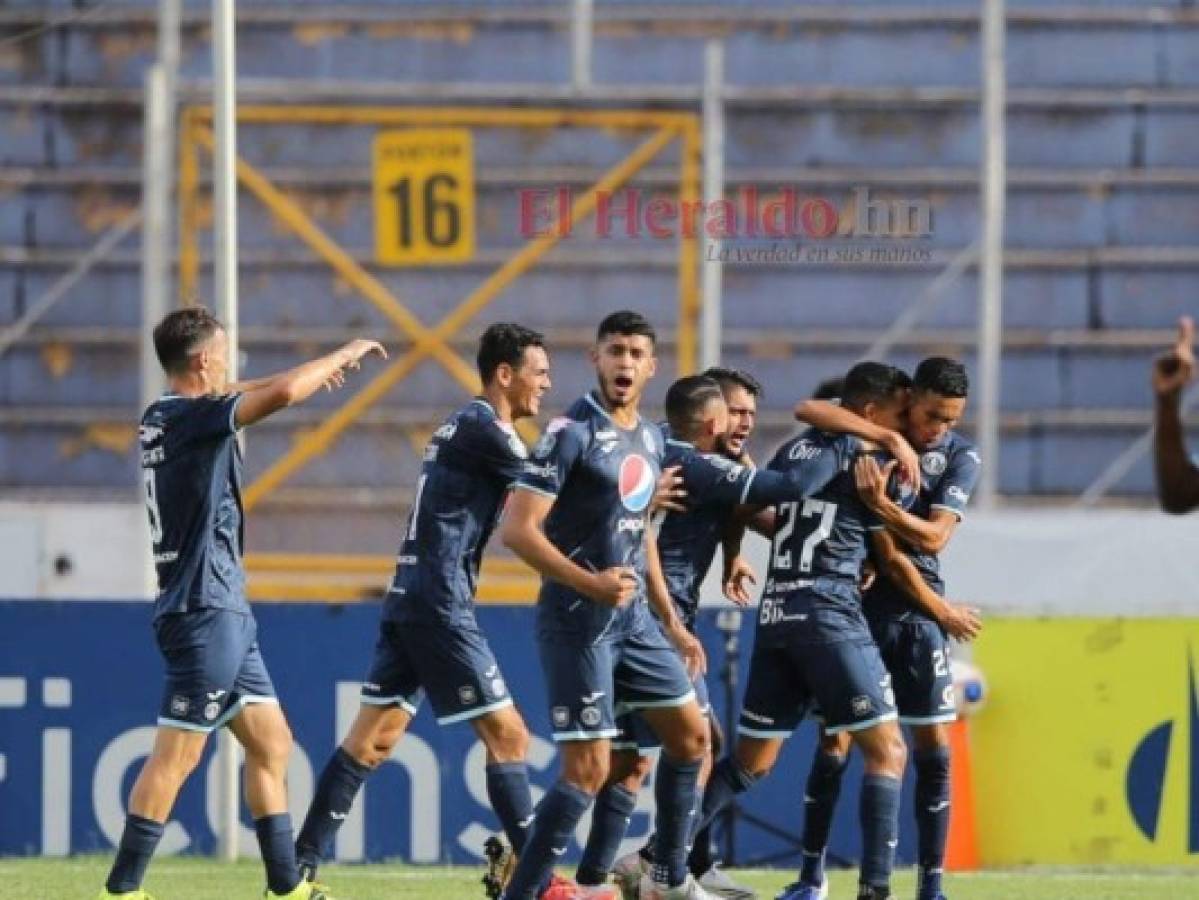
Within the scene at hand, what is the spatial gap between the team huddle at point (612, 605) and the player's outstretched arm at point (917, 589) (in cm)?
1

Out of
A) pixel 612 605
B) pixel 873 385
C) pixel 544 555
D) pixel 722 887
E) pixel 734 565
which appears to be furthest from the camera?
pixel 722 887

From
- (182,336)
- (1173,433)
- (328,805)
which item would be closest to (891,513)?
(328,805)

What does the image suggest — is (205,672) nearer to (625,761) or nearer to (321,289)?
(625,761)

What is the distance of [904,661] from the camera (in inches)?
499

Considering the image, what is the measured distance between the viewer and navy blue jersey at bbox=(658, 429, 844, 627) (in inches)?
470

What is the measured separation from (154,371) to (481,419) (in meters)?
7.42

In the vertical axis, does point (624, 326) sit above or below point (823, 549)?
above

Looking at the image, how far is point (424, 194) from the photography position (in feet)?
66.7

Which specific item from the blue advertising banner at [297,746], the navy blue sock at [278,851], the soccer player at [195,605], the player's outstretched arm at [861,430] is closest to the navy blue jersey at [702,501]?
the player's outstretched arm at [861,430]

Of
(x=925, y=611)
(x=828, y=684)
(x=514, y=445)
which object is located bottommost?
(x=828, y=684)

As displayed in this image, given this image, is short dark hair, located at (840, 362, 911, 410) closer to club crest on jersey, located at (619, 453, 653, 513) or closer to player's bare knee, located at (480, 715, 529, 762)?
club crest on jersey, located at (619, 453, 653, 513)

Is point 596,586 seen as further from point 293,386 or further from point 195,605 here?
point 195,605

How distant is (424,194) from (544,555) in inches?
380

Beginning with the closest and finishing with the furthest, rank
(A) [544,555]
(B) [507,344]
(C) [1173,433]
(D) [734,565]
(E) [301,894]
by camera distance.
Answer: (C) [1173,433] < (A) [544,555] < (E) [301,894] < (B) [507,344] < (D) [734,565]
